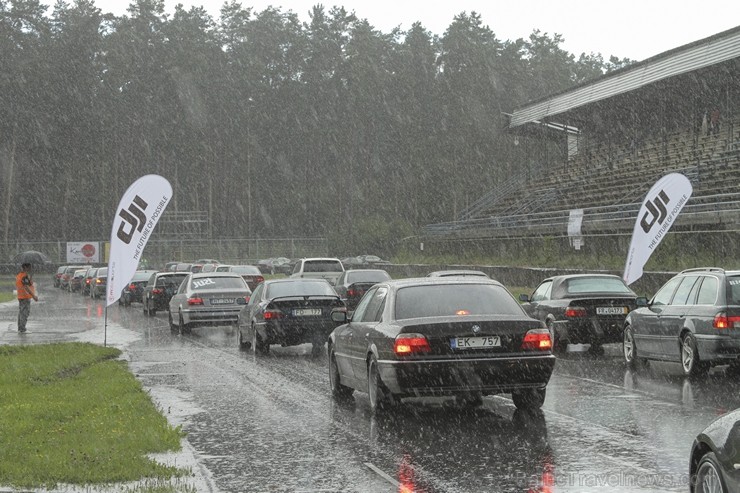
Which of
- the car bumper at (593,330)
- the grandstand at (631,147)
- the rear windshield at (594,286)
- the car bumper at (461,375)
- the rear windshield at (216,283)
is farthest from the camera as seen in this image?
the grandstand at (631,147)

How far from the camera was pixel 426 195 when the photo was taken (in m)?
98.9

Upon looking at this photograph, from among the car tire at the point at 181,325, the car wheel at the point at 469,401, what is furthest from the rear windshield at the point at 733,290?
the car tire at the point at 181,325

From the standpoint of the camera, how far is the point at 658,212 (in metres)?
23.4

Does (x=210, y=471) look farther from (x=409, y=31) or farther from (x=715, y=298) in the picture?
(x=409, y=31)

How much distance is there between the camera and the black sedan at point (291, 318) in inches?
793

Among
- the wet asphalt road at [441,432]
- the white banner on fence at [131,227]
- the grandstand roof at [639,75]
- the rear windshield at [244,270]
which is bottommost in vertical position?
the wet asphalt road at [441,432]

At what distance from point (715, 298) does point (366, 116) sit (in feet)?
301

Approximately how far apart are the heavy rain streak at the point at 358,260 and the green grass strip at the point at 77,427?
6cm

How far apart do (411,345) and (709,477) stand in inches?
201

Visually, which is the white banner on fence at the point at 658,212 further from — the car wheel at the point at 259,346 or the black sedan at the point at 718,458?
the black sedan at the point at 718,458

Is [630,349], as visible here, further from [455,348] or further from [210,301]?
[210,301]

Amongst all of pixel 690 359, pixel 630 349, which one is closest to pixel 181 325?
pixel 630 349

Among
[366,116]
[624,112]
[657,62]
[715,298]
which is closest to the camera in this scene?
[715,298]

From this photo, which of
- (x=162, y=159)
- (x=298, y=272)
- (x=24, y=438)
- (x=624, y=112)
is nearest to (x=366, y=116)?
(x=162, y=159)
